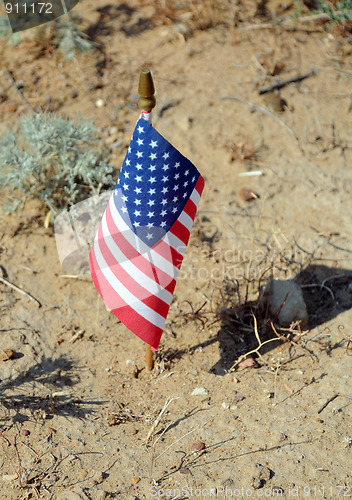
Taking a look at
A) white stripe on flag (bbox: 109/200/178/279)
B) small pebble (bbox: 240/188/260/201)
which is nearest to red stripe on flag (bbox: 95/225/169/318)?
white stripe on flag (bbox: 109/200/178/279)

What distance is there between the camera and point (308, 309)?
3.85 m

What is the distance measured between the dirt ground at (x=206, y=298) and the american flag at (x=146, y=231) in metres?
0.59

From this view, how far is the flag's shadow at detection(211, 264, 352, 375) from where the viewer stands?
11.8ft

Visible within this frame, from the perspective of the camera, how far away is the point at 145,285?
9.64ft

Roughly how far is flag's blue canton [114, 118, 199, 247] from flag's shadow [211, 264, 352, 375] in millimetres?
1152

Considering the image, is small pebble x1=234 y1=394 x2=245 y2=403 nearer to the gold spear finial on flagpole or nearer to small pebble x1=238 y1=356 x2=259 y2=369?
small pebble x1=238 y1=356 x2=259 y2=369

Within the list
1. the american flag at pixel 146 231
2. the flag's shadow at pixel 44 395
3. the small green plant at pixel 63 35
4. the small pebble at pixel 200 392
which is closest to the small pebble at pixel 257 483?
the small pebble at pixel 200 392

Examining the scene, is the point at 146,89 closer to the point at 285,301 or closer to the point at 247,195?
the point at 285,301

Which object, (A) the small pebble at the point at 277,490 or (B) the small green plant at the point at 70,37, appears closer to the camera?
(A) the small pebble at the point at 277,490

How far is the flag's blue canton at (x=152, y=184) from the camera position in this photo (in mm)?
2545

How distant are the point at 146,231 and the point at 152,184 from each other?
11.5 inches

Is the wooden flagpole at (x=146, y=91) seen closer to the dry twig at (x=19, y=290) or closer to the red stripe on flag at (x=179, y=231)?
the red stripe on flag at (x=179, y=231)

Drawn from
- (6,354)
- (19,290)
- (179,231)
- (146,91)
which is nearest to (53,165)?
(19,290)

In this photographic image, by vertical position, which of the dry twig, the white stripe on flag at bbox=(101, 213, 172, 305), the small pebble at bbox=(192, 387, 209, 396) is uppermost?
the white stripe on flag at bbox=(101, 213, 172, 305)
